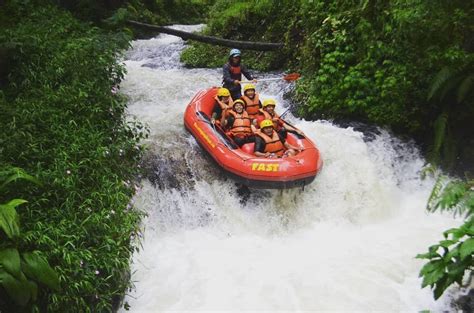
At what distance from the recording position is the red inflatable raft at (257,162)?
6086mm

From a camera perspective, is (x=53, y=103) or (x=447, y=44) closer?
(x=53, y=103)

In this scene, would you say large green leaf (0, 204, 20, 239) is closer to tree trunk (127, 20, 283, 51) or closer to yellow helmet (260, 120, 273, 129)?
Result: yellow helmet (260, 120, 273, 129)

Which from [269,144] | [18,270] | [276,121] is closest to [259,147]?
[269,144]

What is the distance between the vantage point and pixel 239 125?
23.7 ft

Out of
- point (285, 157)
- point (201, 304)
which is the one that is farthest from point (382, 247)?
point (201, 304)

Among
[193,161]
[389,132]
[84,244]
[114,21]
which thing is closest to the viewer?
[84,244]

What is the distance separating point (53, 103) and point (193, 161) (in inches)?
82.0

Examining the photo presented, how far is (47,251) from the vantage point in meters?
3.87

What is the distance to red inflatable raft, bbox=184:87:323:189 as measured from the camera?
20.0 feet

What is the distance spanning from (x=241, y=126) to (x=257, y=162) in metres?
1.17

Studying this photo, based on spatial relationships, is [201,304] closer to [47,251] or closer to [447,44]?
[47,251]

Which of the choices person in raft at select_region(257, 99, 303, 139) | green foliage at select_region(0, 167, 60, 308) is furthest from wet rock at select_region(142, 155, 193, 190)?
green foliage at select_region(0, 167, 60, 308)

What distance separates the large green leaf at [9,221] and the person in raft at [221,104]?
4.46 metres

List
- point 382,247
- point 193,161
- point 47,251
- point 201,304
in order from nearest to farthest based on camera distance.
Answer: point 47,251 → point 201,304 → point 382,247 → point 193,161
